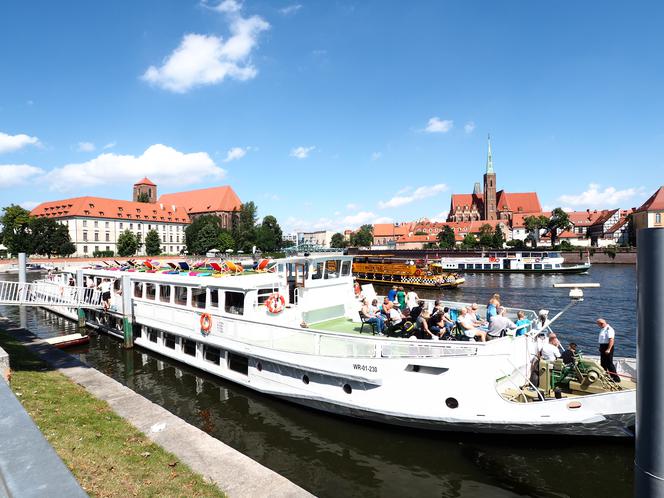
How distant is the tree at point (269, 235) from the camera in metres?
120

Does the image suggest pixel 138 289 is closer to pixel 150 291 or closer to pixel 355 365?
pixel 150 291

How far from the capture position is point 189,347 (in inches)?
683

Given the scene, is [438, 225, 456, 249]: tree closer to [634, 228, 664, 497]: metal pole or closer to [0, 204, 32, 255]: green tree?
[0, 204, 32, 255]: green tree

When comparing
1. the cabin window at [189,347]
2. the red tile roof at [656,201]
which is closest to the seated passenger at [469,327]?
the cabin window at [189,347]

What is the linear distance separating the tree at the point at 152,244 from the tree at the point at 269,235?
89.2 ft

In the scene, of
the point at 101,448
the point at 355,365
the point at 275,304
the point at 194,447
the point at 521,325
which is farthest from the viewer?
the point at 275,304

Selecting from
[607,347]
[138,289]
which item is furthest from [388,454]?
[138,289]

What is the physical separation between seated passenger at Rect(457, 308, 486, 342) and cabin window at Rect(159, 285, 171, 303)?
12.9 metres

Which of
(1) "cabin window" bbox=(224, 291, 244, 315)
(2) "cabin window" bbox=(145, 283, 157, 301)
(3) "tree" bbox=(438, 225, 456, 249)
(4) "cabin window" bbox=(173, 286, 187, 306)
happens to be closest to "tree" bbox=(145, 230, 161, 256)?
(3) "tree" bbox=(438, 225, 456, 249)

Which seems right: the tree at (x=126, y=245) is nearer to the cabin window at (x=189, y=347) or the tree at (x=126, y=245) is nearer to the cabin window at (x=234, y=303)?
the cabin window at (x=189, y=347)

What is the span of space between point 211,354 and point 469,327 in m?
9.59

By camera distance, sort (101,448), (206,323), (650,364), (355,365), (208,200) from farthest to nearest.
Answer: (208,200) < (206,323) < (355,365) < (101,448) < (650,364)

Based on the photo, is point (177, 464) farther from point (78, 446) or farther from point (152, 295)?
point (152, 295)

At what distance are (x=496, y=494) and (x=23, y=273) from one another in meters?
25.0
